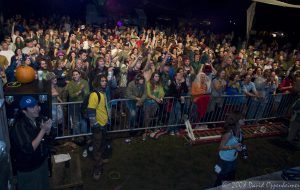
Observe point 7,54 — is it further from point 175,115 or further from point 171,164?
point 171,164

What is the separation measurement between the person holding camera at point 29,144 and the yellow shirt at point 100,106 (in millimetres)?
1475

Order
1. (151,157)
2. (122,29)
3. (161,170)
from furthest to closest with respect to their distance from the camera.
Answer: (122,29)
(151,157)
(161,170)

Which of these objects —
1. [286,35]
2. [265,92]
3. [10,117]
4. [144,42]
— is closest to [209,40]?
[144,42]

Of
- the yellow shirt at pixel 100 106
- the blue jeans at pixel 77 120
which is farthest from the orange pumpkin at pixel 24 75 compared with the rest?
the blue jeans at pixel 77 120

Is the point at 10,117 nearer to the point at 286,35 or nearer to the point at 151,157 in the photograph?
the point at 151,157

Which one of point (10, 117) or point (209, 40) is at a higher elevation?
point (209, 40)

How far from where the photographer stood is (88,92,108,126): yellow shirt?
6.08 meters

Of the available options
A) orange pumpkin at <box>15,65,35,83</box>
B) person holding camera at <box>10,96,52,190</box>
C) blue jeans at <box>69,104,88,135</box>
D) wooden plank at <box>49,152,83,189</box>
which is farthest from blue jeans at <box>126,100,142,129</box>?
person holding camera at <box>10,96,52,190</box>

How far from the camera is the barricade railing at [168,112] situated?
767 cm

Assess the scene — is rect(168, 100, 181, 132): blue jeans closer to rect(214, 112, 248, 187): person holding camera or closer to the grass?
the grass

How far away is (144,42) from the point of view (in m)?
15.8

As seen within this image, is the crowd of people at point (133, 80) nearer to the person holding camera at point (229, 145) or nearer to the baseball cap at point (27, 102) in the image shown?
the person holding camera at point (229, 145)

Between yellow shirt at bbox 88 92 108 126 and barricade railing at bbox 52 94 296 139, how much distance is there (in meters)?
1.30

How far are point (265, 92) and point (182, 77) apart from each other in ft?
10.7
